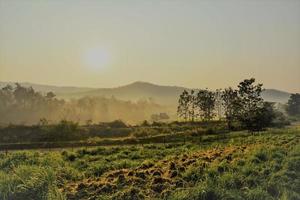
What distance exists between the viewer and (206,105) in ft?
112

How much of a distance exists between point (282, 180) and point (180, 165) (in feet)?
7.38

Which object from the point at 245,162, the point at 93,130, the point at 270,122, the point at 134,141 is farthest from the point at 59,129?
the point at 245,162

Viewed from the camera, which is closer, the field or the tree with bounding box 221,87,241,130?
the field

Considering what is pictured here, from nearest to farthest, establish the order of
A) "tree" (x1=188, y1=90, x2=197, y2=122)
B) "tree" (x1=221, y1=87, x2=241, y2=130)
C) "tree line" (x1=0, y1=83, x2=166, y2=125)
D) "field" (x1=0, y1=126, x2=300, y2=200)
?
"field" (x1=0, y1=126, x2=300, y2=200), "tree" (x1=221, y1=87, x2=241, y2=130), "tree" (x1=188, y1=90, x2=197, y2=122), "tree line" (x1=0, y1=83, x2=166, y2=125)

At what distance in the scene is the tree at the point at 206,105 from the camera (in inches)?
1284

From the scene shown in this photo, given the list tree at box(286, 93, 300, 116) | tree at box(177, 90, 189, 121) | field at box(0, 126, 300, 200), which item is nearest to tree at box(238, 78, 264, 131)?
tree at box(286, 93, 300, 116)

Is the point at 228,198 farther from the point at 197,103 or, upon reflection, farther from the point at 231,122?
the point at 197,103

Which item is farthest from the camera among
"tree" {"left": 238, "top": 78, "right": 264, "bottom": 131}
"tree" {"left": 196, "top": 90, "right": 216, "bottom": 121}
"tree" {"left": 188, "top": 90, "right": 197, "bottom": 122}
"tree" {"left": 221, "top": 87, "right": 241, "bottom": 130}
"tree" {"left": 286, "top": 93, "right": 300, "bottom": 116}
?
"tree" {"left": 188, "top": 90, "right": 197, "bottom": 122}

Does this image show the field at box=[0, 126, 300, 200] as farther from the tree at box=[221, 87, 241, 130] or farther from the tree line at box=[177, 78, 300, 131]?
the tree at box=[221, 87, 241, 130]

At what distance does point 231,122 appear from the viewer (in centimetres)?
A: 2572

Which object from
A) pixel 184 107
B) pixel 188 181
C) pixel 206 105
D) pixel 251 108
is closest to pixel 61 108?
pixel 184 107

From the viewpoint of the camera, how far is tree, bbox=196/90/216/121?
107 feet

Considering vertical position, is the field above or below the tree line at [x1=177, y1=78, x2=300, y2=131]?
below

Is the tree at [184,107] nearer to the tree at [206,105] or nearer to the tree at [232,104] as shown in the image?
the tree at [206,105]
